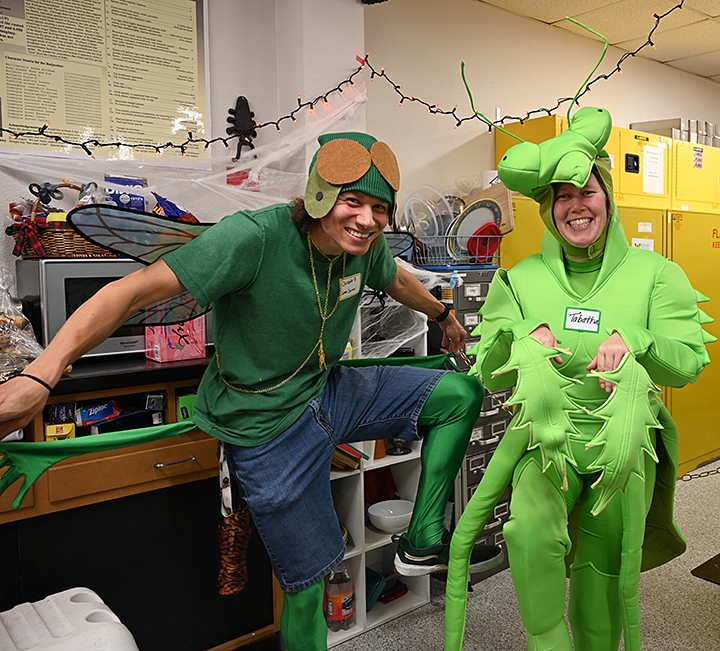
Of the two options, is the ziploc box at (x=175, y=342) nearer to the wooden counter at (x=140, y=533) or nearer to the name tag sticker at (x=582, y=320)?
the wooden counter at (x=140, y=533)

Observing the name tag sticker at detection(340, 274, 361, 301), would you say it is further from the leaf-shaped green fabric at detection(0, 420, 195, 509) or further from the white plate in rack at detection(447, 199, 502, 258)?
the white plate in rack at detection(447, 199, 502, 258)

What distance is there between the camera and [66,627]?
1.46 m

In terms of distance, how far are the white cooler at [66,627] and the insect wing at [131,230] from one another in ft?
2.71

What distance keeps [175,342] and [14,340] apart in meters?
0.47

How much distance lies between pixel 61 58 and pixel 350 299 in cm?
155

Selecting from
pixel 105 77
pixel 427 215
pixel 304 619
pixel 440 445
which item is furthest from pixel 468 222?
pixel 304 619

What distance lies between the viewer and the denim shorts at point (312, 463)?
5.59 ft

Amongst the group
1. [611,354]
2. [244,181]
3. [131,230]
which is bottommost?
[611,354]

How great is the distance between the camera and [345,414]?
182 centimetres

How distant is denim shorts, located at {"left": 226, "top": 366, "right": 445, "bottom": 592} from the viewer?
1.70 m

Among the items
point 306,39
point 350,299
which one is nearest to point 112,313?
point 350,299

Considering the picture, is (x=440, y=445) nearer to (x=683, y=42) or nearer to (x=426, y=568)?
(x=426, y=568)

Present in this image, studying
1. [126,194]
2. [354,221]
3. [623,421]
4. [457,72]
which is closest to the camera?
[623,421]

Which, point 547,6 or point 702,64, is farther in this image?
point 702,64
